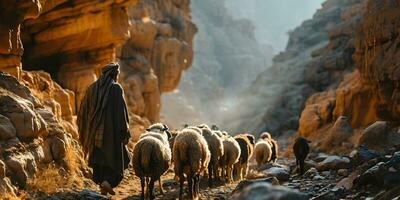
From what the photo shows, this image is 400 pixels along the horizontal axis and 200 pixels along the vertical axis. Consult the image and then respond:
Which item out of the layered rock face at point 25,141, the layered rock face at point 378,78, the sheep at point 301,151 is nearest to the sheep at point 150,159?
the layered rock face at point 25,141

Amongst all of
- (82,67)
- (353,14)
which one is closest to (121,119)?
(82,67)

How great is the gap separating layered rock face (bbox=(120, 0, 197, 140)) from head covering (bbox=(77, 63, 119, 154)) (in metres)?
20.1

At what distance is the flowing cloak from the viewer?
9.52 meters

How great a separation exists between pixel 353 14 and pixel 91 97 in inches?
1699

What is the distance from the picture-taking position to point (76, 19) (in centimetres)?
1889

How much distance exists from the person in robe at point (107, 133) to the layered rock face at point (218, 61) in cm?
8242

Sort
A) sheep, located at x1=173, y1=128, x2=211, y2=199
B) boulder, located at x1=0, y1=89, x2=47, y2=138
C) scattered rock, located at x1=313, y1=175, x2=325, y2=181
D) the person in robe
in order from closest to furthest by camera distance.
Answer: boulder, located at x1=0, y1=89, x2=47, y2=138
the person in robe
sheep, located at x1=173, y1=128, x2=211, y2=199
scattered rock, located at x1=313, y1=175, x2=325, y2=181

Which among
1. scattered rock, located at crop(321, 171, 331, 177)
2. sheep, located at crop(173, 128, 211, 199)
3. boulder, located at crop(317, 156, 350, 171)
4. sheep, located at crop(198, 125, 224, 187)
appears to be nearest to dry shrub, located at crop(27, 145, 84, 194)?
sheep, located at crop(173, 128, 211, 199)

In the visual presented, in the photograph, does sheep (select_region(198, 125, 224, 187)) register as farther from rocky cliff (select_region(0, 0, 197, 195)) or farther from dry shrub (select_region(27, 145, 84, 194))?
dry shrub (select_region(27, 145, 84, 194))

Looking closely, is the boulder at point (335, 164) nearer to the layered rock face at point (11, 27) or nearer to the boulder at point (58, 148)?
the boulder at point (58, 148)

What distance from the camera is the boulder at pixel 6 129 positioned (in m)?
8.57

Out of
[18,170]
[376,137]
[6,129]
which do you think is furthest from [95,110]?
[376,137]

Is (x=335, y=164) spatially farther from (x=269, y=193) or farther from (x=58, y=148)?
(x=269, y=193)

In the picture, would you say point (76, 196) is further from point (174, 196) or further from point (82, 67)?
point (82, 67)
